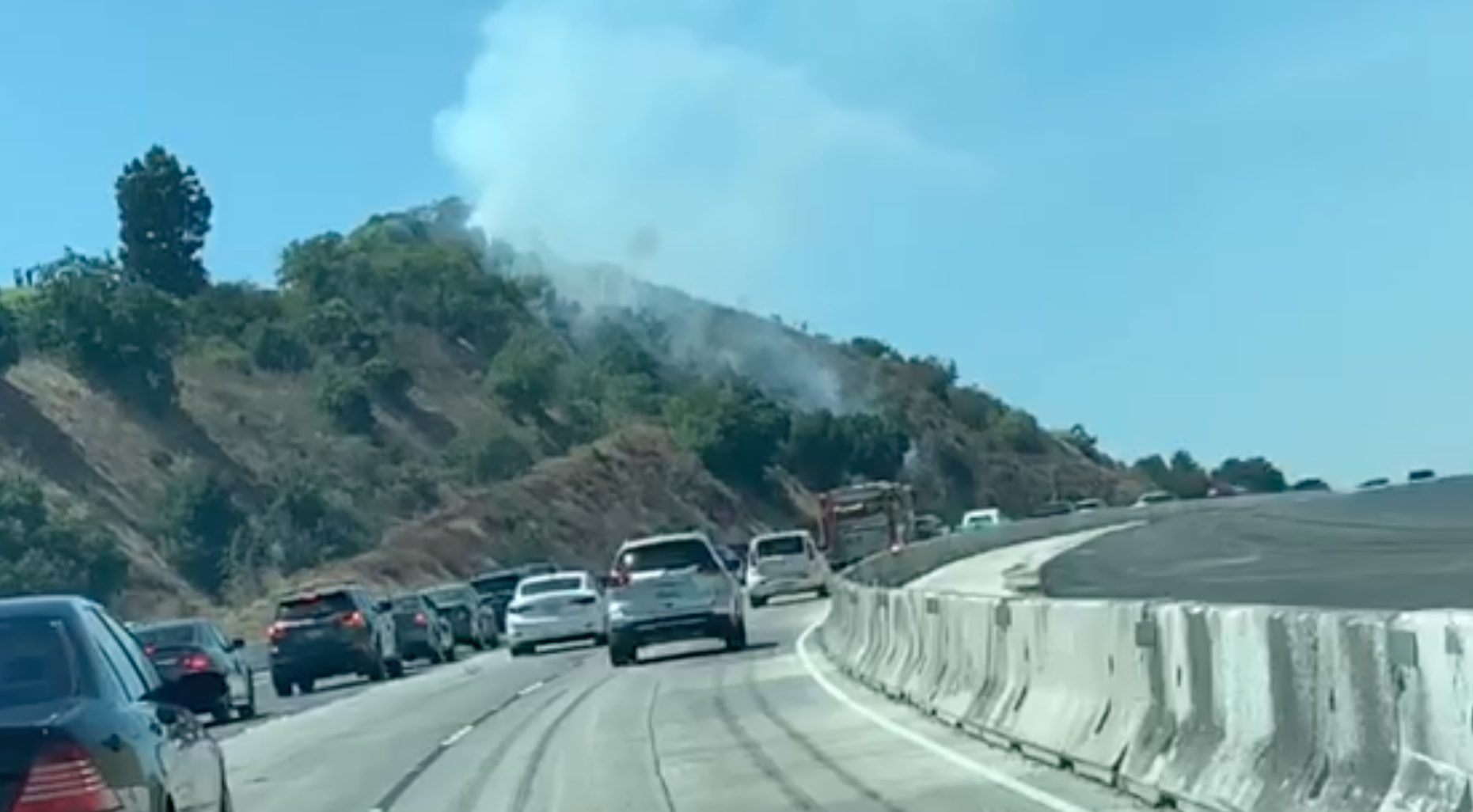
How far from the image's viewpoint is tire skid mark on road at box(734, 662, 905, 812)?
18770mm

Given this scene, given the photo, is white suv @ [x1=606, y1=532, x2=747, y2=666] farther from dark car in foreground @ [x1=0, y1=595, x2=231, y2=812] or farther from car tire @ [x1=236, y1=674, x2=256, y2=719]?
dark car in foreground @ [x1=0, y1=595, x2=231, y2=812]

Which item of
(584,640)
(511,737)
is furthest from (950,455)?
(511,737)

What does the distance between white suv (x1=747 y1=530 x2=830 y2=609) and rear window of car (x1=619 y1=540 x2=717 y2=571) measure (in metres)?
27.2

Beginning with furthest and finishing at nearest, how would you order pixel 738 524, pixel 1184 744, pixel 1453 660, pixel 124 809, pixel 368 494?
pixel 738 524, pixel 368 494, pixel 1184 744, pixel 1453 660, pixel 124 809

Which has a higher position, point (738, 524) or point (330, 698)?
point (738, 524)

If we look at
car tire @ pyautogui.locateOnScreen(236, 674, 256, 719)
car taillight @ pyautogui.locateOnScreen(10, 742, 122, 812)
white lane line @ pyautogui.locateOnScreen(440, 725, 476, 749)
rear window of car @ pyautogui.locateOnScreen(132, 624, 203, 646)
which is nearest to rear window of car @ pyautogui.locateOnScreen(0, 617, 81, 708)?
car taillight @ pyautogui.locateOnScreen(10, 742, 122, 812)

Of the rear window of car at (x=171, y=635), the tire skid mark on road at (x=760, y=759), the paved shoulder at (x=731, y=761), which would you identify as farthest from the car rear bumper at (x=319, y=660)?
the tire skid mark on road at (x=760, y=759)

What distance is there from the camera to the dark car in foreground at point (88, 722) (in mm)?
10406

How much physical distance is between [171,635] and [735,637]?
9.57 metres

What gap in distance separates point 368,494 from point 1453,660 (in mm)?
93594

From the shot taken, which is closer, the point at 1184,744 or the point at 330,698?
the point at 1184,744

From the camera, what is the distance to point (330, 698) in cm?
4469

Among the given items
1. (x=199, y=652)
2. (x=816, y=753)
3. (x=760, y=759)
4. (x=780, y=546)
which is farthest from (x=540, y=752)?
(x=780, y=546)

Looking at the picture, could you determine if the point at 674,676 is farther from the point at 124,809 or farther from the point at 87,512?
the point at 87,512
